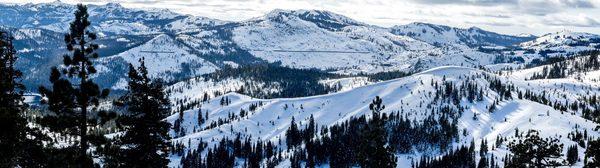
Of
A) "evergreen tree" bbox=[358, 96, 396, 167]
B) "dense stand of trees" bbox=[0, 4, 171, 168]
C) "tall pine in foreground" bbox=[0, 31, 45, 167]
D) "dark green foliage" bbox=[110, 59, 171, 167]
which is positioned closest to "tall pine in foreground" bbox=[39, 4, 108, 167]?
"dense stand of trees" bbox=[0, 4, 171, 168]

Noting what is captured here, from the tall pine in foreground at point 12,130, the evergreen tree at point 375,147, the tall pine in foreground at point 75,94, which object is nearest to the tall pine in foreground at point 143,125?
the tall pine in foreground at point 75,94

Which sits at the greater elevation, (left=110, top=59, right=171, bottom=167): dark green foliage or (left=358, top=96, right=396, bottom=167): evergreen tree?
(left=110, top=59, right=171, bottom=167): dark green foliage

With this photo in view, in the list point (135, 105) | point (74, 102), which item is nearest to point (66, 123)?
point (74, 102)

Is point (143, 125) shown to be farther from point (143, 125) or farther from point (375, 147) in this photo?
point (375, 147)

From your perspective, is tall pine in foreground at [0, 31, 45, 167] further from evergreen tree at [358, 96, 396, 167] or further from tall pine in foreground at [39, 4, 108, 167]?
evergreen tree at [358, 96, 396, 167]

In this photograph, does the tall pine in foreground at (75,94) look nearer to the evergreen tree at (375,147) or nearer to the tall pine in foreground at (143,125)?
the tall pine in foreground at (143,125)

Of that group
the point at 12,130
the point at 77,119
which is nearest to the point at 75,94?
the point at 77,119

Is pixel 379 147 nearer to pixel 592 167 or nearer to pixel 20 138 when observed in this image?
pixel 592 167
